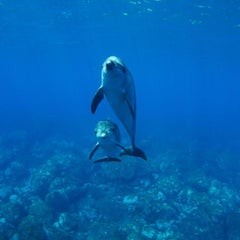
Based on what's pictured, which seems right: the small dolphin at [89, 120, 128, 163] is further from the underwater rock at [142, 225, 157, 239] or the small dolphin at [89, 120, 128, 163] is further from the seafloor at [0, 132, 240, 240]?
the underwater rock at [142, 225, 157, 239]

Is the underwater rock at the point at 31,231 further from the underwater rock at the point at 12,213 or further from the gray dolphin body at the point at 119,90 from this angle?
the gray dolphin body at the point at 119,90

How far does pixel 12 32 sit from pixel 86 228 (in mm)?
34342

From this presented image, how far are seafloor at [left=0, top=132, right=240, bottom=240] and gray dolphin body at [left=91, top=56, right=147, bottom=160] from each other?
24.0ft

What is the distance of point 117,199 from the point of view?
52.7 ft

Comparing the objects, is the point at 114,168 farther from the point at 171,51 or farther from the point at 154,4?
the point at 171,51

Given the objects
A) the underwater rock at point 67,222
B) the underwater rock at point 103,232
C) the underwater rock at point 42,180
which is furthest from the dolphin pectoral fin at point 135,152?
the underwater rock at point 42,180

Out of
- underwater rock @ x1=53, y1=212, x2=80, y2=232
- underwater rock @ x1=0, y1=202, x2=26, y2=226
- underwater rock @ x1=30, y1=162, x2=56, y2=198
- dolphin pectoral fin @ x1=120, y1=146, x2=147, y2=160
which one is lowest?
underwater rock @ x1=30, y1=162, x2=56, y2=198

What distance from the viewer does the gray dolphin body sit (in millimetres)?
3696

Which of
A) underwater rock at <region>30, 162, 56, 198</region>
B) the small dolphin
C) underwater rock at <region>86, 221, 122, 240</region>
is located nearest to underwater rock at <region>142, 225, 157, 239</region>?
underwater rock at <region>86, 221, 122, 240</region>

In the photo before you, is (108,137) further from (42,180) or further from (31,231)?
(42,180)

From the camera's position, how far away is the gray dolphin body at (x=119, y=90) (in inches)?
146

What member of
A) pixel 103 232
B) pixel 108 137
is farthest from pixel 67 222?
pixel 108 137

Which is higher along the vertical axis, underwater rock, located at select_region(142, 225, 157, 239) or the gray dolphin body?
the gray dolphin body

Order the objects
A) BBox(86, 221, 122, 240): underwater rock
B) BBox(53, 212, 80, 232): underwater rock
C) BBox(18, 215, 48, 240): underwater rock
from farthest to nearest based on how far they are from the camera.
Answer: BBox(53, 212, 80, 232): underwater rock
BBox(86, 221, 122, 240): underwater rock
BBox(18, 215, 48, 240): underwater rock
